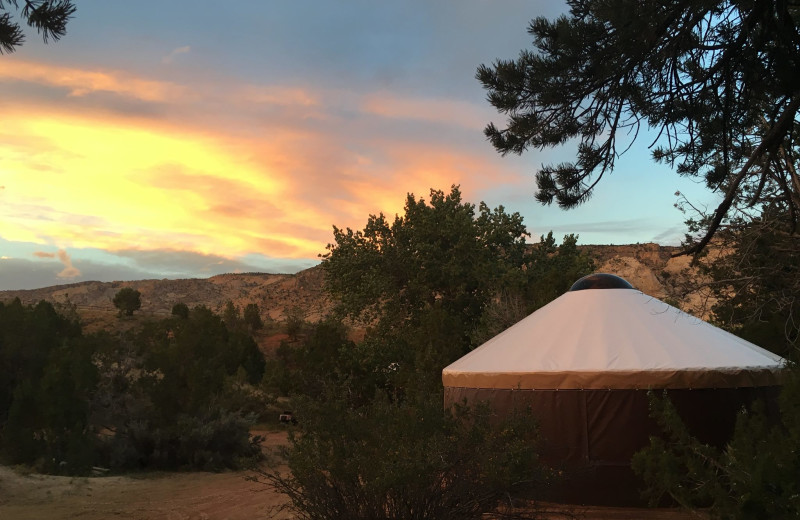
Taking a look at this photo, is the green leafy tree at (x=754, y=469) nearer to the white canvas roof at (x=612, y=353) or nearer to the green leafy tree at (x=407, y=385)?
the green leafy tree at (x=407, y=385)

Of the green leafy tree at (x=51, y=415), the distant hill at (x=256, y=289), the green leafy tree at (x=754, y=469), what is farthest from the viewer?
the distant hill at (x=256, y=289)

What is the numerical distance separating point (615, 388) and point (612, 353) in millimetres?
454

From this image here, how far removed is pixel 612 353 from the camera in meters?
7.32

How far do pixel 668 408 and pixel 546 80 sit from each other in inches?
105

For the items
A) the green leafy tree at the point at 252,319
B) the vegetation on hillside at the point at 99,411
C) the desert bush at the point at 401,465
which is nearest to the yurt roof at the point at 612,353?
the desert bush at the point at 401,465

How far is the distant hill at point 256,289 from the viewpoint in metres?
41.5

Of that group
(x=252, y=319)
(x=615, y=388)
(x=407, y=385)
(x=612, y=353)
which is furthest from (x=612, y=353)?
(x=252, y=319)

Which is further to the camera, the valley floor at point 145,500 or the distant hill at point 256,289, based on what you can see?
the distant hill at point 256,289

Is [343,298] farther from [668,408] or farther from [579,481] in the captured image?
[668,408]

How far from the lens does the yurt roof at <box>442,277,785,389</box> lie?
695 cm

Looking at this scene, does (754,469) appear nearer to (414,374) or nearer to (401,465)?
(401,465)

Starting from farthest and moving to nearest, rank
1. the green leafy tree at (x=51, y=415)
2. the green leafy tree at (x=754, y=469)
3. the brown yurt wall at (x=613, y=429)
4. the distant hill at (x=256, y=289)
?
the distant hill at (x=256, y=289) < the green leafy tree at (x=51, y=415) < the brown yurt wall at (x=613, y=429) < the green leafy tree at (x=754, y=469)

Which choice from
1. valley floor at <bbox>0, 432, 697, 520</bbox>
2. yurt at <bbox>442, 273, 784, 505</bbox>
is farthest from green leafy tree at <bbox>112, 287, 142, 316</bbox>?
yurt at <bbox>442, 273, 784, 505</bbox>

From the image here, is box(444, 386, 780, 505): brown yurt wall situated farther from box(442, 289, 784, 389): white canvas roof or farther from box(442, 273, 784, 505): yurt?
box(442, 289, 784, 389): white canvas roof
